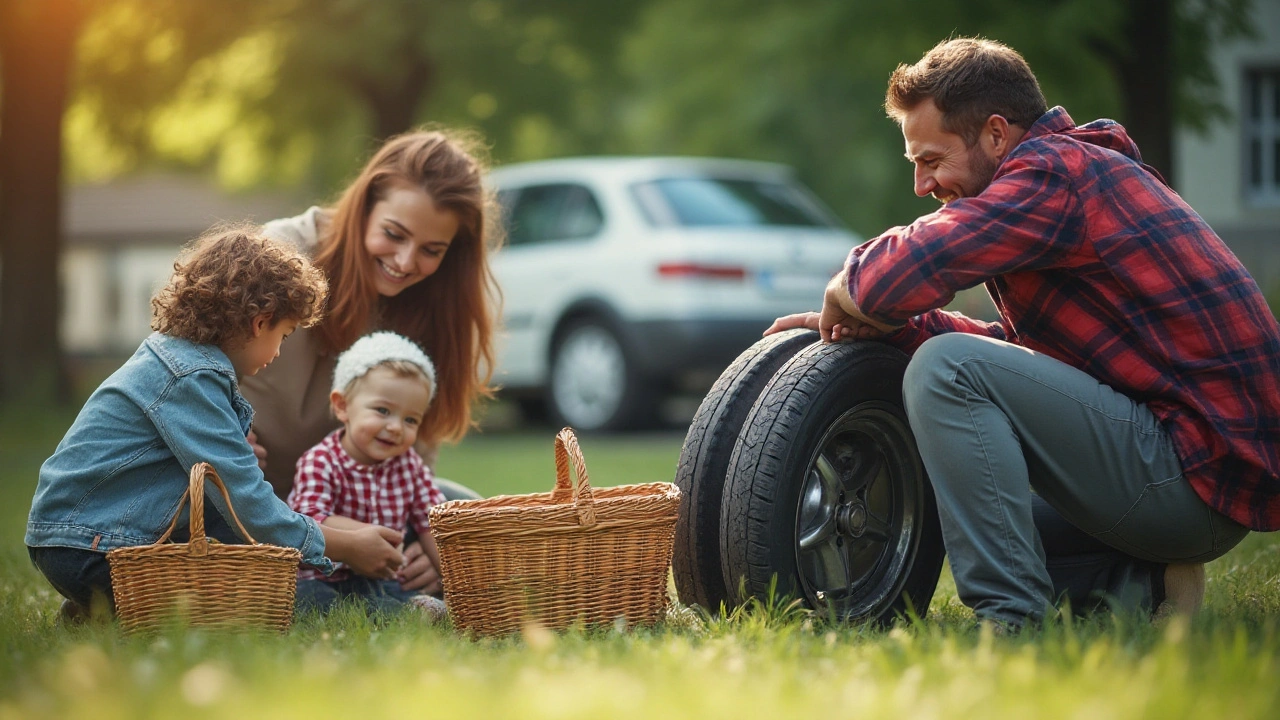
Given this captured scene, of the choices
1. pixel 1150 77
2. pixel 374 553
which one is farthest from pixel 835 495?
pixel 1150 77

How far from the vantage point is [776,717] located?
2.11 metres

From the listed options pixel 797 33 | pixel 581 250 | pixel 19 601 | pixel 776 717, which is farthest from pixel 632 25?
pixel 776 717

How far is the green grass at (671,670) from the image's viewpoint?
82.4 inches

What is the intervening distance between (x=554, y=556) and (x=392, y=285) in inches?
62.5

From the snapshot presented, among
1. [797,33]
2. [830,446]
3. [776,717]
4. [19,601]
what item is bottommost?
[19,601]

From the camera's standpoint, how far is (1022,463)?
3176mm

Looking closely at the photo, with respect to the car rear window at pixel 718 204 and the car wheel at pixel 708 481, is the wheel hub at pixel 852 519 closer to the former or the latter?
the car wheel at pixel 708 481

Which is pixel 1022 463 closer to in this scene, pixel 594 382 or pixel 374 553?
pixel 374 553

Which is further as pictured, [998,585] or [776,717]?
[998,585]

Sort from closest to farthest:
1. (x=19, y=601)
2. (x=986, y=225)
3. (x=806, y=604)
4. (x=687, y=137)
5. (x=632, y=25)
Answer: (x=986, y=225), (x=806, y=604), (x=19, y=601), (x=632, y=25), (x=687, y=137)

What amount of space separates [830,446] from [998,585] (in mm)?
635

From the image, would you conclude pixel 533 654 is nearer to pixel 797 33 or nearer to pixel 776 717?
pixel 776 717

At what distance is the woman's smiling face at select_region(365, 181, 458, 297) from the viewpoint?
Answer: 4.39 meters

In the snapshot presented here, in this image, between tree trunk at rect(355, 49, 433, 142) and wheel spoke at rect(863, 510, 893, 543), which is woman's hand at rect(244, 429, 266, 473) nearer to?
wheel spoke at rect(863, 510, 893, 543)
